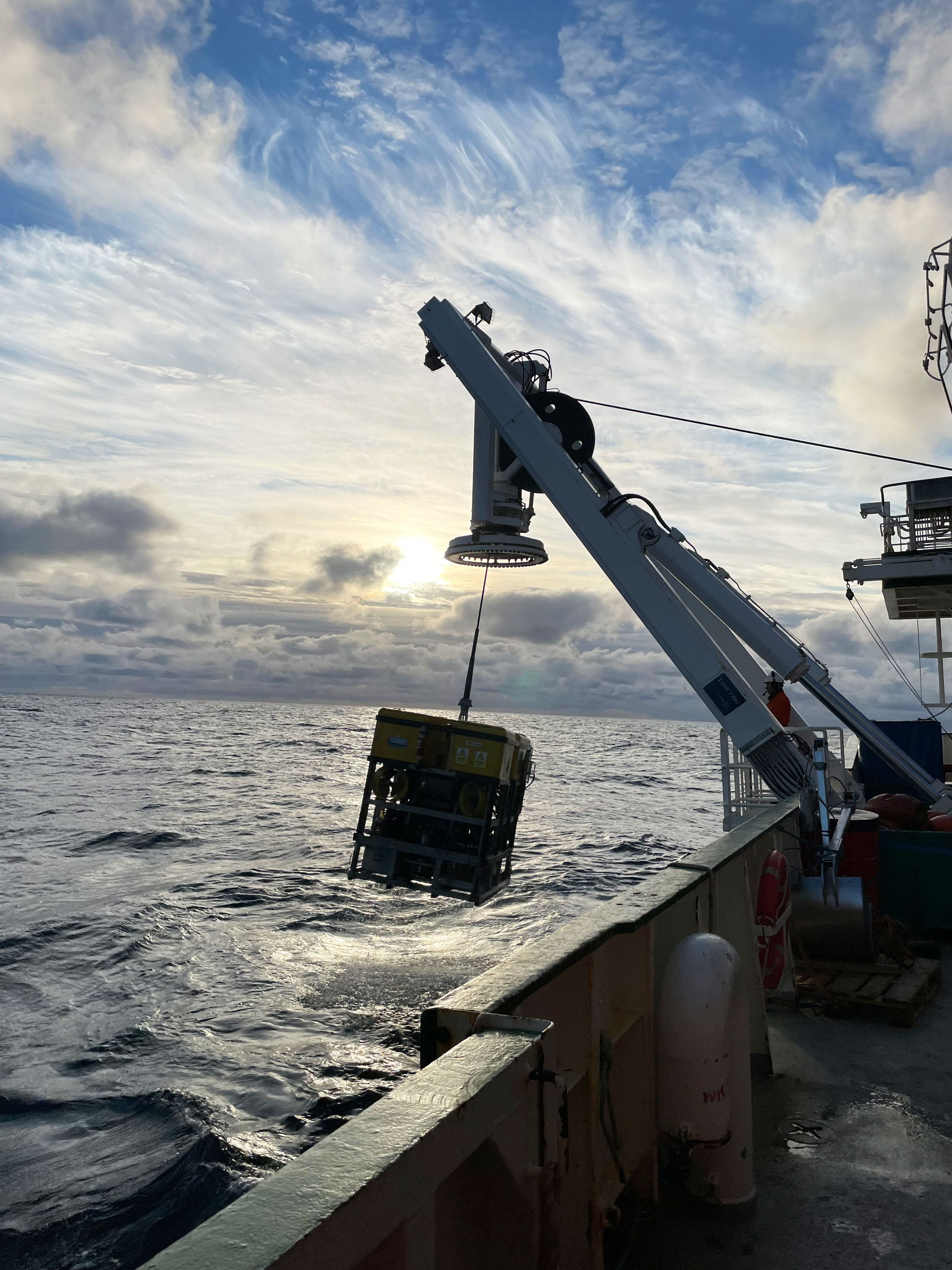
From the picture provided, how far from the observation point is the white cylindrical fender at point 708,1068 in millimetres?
3463

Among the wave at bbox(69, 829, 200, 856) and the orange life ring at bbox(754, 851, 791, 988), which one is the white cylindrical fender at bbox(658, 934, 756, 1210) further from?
the wave at bbox(69, 829, 200, 856)

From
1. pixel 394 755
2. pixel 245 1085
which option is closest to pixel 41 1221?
pixel 245 1085

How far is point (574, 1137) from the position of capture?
2.93 metres

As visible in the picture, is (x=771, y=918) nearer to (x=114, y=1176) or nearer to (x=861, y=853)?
(x=861, y=853)

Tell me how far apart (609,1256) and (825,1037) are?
9.76 feet

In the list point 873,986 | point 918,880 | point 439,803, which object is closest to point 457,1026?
point 873,986

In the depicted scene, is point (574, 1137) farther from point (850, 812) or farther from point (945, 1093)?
point (850, 812)

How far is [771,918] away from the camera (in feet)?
18.2

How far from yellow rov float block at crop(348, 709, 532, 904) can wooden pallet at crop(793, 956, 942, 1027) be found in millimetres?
3828

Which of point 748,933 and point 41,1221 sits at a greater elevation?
point 748,933

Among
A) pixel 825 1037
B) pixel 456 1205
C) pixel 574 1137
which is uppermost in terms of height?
pixel 456 1205

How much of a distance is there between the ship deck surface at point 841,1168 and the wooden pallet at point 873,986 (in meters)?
0.22

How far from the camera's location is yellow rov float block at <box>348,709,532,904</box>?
31.2 ft

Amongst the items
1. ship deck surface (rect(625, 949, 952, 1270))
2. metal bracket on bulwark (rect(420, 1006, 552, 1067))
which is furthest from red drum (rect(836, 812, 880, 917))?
metal bracket on bulwark (rect(420, 1006, 552, 1067))
